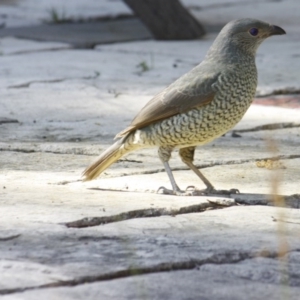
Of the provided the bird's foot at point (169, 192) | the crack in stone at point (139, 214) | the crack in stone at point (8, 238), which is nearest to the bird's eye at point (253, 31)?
the bird's foot at point (169, 192)

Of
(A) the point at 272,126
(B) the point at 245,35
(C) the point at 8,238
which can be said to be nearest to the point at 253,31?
(B) the point at 245,35

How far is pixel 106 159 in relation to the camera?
493cm

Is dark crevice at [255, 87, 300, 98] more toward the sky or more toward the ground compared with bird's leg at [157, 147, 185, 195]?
more toward the ground

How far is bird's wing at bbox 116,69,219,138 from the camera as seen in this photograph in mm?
4730

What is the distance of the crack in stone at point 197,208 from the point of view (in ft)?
13.0

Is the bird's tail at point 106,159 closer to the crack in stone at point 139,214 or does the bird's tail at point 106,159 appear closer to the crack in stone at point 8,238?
the crack in stone at point 139,214

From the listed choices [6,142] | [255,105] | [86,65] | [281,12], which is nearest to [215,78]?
[6,142]

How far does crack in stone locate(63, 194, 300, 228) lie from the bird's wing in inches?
19.7

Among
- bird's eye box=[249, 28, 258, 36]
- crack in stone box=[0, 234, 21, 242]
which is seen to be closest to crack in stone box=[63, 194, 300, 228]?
crack in stone box=[0, 234, 21, 242]

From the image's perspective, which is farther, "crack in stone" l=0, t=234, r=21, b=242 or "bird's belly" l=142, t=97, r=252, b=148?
"bird's belly" l=142, t=97, r=252, b=148

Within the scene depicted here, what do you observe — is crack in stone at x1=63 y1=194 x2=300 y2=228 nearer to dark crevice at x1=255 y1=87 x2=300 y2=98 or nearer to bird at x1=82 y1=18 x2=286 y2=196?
bird at x1=82 y1=18 x2=286 y2=196

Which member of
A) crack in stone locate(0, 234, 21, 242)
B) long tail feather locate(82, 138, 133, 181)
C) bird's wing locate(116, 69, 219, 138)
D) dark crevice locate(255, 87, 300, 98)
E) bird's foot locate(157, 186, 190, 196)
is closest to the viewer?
crack in stone locate(0, 234, 21, 242)

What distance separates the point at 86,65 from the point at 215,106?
157 inches

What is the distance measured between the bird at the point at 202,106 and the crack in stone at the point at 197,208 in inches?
5.3
